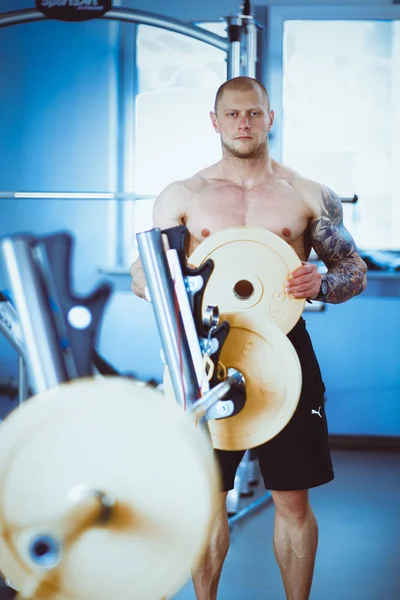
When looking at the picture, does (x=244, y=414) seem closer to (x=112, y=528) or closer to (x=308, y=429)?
(x=112, y=528)

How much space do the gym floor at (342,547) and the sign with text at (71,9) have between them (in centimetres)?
203

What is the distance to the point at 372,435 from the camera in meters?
4.52

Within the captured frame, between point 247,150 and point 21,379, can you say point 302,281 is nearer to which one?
point 247,150

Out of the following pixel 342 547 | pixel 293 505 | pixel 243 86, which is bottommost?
pixel 342 547

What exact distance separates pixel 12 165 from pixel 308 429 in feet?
10.3

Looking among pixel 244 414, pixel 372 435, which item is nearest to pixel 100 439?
pixel 244 414

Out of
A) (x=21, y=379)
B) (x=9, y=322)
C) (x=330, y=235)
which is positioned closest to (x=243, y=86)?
(x=330, y=235)

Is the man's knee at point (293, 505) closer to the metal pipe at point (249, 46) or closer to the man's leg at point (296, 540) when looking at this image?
the man's leg at point (296, 540)

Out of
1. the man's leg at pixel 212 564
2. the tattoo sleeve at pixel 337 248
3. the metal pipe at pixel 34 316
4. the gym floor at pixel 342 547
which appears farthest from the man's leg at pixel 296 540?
the metal pipe at pixel 34 316

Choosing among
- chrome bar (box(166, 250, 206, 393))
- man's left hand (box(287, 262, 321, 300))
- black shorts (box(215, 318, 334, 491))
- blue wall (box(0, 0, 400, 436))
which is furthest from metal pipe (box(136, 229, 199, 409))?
blue wall (box(0, 0, 400, 436))

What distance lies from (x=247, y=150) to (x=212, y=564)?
3.67 feet

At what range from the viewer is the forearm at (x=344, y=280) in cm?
198

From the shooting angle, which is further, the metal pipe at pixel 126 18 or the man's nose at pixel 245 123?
the metal pipe at pixel 126 18

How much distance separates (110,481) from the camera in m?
0.85
